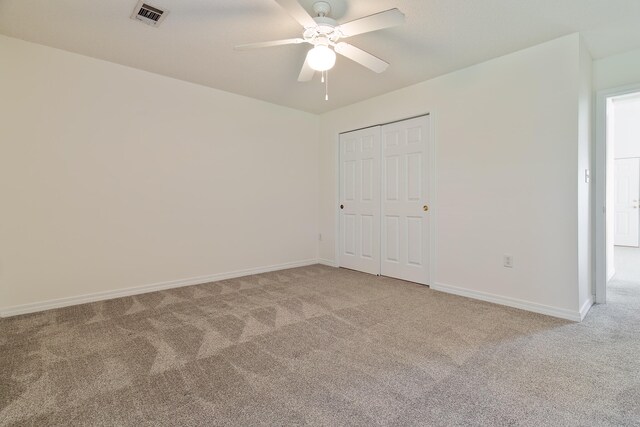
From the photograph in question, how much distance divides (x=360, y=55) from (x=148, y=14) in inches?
65.7

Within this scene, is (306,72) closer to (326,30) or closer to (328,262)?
(326,30)

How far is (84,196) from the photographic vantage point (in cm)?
308

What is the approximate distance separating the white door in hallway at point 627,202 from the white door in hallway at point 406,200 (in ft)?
20.3

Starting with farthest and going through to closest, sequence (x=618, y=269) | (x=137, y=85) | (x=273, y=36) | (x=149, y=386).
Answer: (x=618, y=269) → (x=137, y=85) → (x=273, y=36) → (x=149, y=386)

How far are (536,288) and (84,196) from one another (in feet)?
14.7

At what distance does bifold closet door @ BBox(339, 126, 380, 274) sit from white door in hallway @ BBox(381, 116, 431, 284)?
0.48 ft

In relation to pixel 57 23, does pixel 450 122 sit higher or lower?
lower

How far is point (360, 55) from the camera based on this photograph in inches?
94.5

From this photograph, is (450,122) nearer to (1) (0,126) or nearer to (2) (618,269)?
(2) (618,269)

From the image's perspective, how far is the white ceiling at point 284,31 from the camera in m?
A: 2.24

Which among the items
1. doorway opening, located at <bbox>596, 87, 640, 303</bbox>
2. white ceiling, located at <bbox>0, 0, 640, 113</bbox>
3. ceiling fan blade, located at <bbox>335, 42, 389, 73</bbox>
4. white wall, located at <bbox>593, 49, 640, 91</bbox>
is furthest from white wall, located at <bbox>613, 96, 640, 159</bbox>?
ceiling fan blade, located at <bbox>335, 42, 389, 73</bbox>

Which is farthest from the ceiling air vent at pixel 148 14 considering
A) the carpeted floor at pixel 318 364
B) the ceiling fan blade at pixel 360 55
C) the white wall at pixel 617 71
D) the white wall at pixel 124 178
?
the white wall at pixel 617 71

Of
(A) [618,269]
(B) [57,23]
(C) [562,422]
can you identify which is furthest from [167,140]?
(A) [618,269]

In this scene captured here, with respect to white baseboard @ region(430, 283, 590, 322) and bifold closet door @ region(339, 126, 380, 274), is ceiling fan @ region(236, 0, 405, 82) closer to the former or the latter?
bifold closet door @ region(339, 126, 380, 274)
